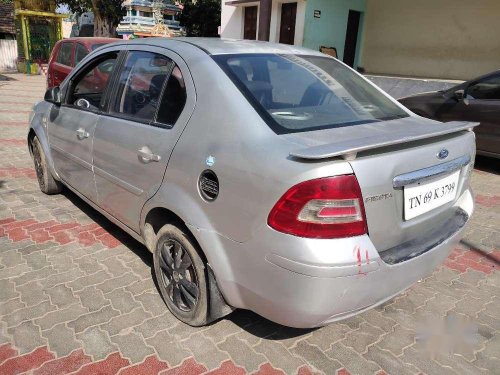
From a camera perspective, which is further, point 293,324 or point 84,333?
point 84,333

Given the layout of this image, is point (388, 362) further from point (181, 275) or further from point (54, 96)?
point (54, 96)

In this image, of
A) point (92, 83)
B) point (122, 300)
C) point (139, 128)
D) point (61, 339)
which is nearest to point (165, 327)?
point (122, 300)

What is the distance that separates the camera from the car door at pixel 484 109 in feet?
20.2

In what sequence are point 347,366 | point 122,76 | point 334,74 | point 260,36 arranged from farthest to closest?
1. point 260,36
2. point 122,76
3. point 334,74
4. point 347,366

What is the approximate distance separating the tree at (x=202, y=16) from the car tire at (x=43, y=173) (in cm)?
3254

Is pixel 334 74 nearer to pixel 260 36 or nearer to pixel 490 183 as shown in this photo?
pixel 490 183

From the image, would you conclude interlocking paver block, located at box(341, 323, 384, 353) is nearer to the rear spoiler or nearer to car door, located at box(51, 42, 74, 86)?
the rear spoiler

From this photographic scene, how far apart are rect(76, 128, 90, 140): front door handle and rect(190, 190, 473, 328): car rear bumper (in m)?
1.77

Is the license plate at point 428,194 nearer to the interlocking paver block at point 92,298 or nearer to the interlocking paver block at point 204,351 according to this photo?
the interlocking paver block at point 204,351

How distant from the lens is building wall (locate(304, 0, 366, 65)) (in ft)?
50.6

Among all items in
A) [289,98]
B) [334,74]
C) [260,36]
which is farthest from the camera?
[260,36]

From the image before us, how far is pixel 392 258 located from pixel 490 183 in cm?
472

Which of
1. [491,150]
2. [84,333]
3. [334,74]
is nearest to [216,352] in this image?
[84,333]

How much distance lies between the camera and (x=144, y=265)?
3.28 m
